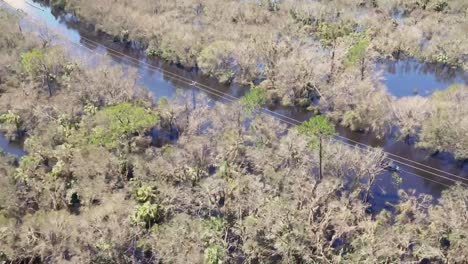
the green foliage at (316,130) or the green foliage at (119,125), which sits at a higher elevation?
the green foliage at (316,130)

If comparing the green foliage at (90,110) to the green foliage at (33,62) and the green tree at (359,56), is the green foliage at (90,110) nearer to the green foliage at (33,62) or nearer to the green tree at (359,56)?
the green foliage at (33,62)

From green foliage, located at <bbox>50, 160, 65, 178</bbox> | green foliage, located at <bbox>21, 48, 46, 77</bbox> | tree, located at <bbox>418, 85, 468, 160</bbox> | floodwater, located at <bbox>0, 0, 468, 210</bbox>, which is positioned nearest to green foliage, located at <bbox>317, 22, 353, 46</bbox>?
floodwater, located at <bbox>0, 0, 468, 210</bbox>

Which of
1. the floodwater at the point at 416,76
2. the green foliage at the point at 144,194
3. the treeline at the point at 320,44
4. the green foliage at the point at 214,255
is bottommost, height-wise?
the green foliage at the point at 214,255

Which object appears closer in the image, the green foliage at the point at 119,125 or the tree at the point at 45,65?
the green foliage at the point at 119,125

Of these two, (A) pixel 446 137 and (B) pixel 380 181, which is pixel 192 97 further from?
(A) pixel 446 137

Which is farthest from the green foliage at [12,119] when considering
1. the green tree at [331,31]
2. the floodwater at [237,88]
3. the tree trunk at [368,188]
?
the green tree at [331,31]

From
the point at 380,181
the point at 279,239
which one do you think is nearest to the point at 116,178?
the point at 279,239

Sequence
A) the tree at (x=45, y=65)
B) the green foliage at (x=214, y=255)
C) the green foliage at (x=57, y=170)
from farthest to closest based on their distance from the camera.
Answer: the tree at (x=45, y=65) < the green foliage at (x=57, y=170) < the green foliage at (x=214, y=255)

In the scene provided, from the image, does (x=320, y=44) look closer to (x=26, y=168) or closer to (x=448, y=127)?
(x=448, y=127)

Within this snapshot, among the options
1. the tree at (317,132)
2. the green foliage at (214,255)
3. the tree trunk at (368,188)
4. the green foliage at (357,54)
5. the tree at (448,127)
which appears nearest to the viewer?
the green foliage at (214,255)
